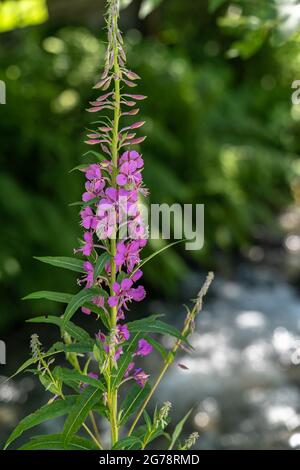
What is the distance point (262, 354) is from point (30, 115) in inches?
108

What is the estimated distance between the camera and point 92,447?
1684mm

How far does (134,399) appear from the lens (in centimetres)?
→ 171

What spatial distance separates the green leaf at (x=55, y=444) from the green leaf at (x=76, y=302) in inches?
11.5

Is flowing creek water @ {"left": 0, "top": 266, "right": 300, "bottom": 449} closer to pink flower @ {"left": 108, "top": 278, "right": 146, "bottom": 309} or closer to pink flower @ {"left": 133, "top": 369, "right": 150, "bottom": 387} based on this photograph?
pink flower @ {"left": 133, "top": 369, "right": 150, "bottom": 387}

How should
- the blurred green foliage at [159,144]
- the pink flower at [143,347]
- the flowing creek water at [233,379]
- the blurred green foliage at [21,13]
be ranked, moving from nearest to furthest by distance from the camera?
the pink flower at [143,347] < the blurred green foliage at [21,13] < the flowing creek water at [233,379] < the blurred green foliage at [159,144]

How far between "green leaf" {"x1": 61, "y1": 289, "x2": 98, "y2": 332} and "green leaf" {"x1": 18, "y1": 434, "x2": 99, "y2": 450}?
29 centimetres

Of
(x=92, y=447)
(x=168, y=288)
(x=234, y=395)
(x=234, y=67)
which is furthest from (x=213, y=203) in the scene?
(x=92, y=447)

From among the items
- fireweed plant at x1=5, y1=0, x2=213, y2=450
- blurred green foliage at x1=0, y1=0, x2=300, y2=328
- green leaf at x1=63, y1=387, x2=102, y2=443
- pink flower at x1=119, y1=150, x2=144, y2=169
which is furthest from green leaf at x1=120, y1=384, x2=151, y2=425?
blurred green foliage at x1=0, y1=0, x2=300, y2=328

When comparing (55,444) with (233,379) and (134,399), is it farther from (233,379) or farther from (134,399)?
(233,379)

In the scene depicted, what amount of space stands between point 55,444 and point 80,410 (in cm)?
13

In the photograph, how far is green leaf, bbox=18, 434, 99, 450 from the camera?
1581 mm

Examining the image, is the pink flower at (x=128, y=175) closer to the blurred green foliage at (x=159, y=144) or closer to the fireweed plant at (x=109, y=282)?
the fireweed plant at (x=109, y=282)

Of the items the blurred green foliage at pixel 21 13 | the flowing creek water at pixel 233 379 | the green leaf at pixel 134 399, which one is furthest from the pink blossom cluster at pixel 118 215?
the flowing creek water at pixel 233 379

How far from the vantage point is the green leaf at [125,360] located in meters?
1.56
